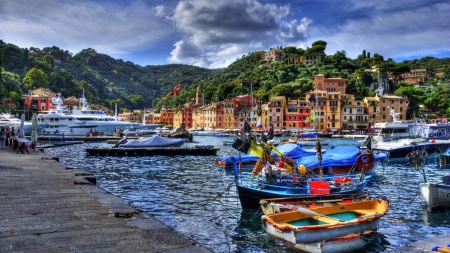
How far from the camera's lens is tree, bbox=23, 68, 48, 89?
12975 centimetres

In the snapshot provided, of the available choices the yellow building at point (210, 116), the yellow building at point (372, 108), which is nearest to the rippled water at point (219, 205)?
the yellow building at point (372, 108)

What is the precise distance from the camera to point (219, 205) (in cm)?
1595

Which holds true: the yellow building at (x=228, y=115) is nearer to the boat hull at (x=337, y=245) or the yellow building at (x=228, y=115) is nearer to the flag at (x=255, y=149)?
the flag at (x=255, y=149)

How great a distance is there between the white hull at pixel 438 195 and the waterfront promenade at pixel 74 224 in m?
11.7

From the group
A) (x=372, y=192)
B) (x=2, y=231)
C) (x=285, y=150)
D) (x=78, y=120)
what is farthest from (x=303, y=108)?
(x=2, y=231)

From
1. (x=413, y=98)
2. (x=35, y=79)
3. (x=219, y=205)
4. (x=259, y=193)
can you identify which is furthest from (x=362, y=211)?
(x=35, y=79)

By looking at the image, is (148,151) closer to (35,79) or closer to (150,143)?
(150,143)

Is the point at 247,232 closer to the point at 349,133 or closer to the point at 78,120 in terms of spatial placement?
the point at 78,120

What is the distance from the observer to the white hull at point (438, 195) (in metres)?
14.7

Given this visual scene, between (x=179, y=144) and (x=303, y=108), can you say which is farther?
(x=303, y=108)

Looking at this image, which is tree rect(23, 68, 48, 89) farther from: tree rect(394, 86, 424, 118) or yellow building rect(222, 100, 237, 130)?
tree rect(394, 86, 424, 118)

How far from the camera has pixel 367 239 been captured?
35.1ft

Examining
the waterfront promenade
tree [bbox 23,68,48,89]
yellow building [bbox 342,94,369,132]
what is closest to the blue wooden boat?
the waterfront promenade

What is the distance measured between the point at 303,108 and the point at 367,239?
306 feet
